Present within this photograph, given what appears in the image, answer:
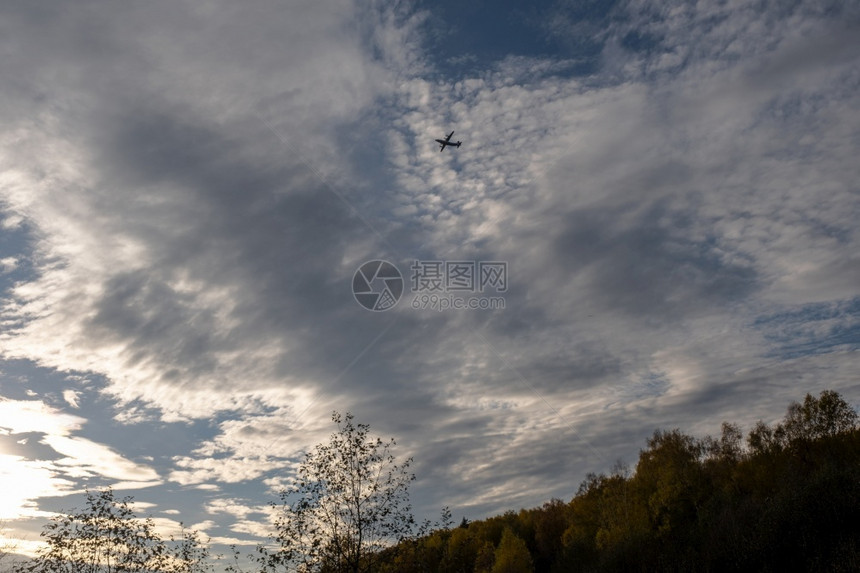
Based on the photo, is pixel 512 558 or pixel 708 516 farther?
pixel 512 558

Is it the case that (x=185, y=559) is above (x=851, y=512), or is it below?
above

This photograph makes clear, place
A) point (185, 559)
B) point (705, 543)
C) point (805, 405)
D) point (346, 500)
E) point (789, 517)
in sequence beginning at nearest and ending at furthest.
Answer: point (346, 500), point (185, 559), point (789, 517), point (705, 543), point (805, 405)

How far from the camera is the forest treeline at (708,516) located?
158ft

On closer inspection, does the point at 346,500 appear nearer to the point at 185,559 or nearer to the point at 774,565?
the point at 185,559

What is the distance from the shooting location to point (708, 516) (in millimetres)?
73000

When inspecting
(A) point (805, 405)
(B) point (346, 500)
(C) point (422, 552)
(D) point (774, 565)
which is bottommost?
(D) point (774, 565)

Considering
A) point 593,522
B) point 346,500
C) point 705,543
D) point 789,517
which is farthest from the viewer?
point 593,522

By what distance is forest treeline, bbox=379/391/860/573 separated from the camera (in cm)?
4828

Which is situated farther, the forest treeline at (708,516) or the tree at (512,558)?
the tree at (512,558)

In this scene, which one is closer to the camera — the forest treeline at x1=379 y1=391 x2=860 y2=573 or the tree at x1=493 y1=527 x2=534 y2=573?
the forest treeline at x1=379 y1=391 x2=860 y2=573

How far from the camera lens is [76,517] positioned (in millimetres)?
35656

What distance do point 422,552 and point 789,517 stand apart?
35.9m

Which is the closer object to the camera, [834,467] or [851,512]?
[851,512]

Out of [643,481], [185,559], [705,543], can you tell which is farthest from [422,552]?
[643,481]
